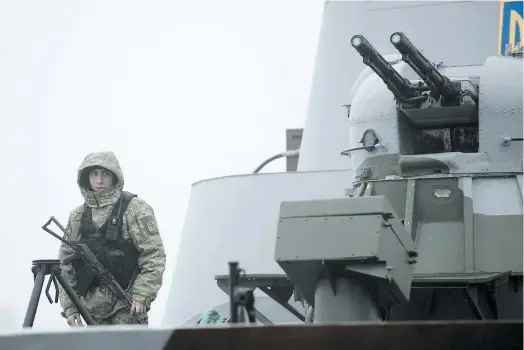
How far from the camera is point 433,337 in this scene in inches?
153

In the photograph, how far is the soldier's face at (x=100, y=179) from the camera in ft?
24.6

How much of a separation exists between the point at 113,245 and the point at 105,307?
40cm

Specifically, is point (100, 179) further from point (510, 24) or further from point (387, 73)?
point (510, 24)

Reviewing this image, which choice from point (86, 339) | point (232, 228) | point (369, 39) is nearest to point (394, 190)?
point (86, 339)

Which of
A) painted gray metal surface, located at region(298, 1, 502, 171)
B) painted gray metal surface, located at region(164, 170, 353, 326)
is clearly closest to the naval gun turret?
painted gray metal surface, located at region(164, 170, 353, 326)

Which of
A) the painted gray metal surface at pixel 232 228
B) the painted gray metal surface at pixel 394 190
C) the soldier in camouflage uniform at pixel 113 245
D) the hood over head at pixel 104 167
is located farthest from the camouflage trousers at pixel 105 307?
the painted gray metal surface at pixel 232 228

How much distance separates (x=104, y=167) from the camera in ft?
24.5

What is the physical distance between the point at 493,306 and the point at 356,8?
8.39m

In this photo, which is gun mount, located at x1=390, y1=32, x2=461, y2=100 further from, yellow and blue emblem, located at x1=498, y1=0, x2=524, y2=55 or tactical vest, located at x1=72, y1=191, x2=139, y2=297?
yellow and blue emblem, located at x1=498, y1=0, x2=524, y2=55

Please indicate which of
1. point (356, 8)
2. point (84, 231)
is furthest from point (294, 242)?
point (356, 8)

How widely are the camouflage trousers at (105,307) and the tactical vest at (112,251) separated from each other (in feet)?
0.17

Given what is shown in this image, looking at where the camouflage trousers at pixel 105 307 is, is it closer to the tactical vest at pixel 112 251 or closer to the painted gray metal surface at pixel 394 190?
the tactical vest at pixel 112 251

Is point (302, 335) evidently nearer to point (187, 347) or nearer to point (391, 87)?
point (187, 347)

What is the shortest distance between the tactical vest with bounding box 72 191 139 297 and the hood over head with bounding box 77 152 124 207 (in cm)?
8
